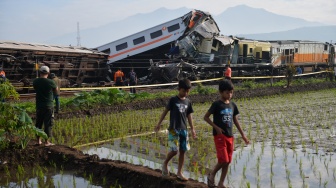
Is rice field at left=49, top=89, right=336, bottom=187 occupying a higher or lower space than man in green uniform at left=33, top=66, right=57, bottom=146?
lower

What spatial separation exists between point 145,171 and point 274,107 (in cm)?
1046

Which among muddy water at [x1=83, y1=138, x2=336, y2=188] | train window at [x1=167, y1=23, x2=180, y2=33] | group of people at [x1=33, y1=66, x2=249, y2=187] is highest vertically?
train window at [x1=167, y1=23, x2=180, y2=33]

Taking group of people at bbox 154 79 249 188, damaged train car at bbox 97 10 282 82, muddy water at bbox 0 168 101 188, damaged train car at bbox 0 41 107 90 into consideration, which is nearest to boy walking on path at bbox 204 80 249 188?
group of people at bbox 154 79 249 188

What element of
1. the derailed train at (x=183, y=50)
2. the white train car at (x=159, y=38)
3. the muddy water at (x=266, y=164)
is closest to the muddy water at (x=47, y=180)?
the muddy water at (x=266, y=164)

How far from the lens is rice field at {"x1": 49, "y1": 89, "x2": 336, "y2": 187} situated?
659 centimetres

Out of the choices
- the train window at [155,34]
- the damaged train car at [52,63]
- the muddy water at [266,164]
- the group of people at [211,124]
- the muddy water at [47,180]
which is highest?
the train window at [155,34]

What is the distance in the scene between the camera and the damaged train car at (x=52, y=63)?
18.9 meters

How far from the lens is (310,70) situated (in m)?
36.5

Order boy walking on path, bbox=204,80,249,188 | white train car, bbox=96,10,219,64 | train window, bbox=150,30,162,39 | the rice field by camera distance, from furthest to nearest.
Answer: train window, bbox=150,30,162,39
white train car, bbox=96,10,219,64
the rice field
boy walking on path, bbox=204,80,249,188

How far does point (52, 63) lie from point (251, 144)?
559 inches

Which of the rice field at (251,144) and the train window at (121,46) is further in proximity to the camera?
the train window at (121,46)

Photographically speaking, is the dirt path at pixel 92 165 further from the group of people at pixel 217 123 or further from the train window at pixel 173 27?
the train window at pixel 173 27

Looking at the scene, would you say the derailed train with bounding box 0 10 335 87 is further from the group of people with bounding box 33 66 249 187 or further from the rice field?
the group of people with bounding box 33 66 249 187

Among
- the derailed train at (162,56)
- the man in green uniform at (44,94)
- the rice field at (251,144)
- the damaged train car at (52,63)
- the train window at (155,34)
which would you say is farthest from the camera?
the train window at (155,34)
